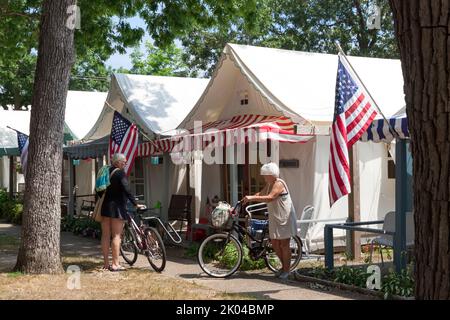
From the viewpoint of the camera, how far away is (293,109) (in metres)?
11.1

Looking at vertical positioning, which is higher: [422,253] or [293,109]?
[293,109]

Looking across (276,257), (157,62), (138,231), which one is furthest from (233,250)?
(157,62)

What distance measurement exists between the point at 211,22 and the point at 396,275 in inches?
342

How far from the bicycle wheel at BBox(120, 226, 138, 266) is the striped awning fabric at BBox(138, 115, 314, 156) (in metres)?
2.11

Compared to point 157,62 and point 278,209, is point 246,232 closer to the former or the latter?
point 278,209

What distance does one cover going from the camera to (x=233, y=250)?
9109 millimetres

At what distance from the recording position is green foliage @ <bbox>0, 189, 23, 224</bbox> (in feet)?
62.7

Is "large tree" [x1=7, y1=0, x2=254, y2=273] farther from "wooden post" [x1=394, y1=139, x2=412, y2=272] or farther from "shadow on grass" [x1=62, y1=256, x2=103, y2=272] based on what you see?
"wooden post" [x1=394, y1=139, x2=412, y2=272]

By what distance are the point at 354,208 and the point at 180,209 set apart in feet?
15.7

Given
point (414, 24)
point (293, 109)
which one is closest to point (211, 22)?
point (293, 109)

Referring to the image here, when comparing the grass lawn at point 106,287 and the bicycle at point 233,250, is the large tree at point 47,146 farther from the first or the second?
the bicycle at point 233,250

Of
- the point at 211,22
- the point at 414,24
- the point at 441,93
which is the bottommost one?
the point at 441,93

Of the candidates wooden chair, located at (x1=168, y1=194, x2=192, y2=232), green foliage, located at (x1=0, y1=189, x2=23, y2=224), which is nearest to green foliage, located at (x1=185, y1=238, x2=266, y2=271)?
wooden chair, located at (x1=168, y1=194, x2=192, y2=232)
